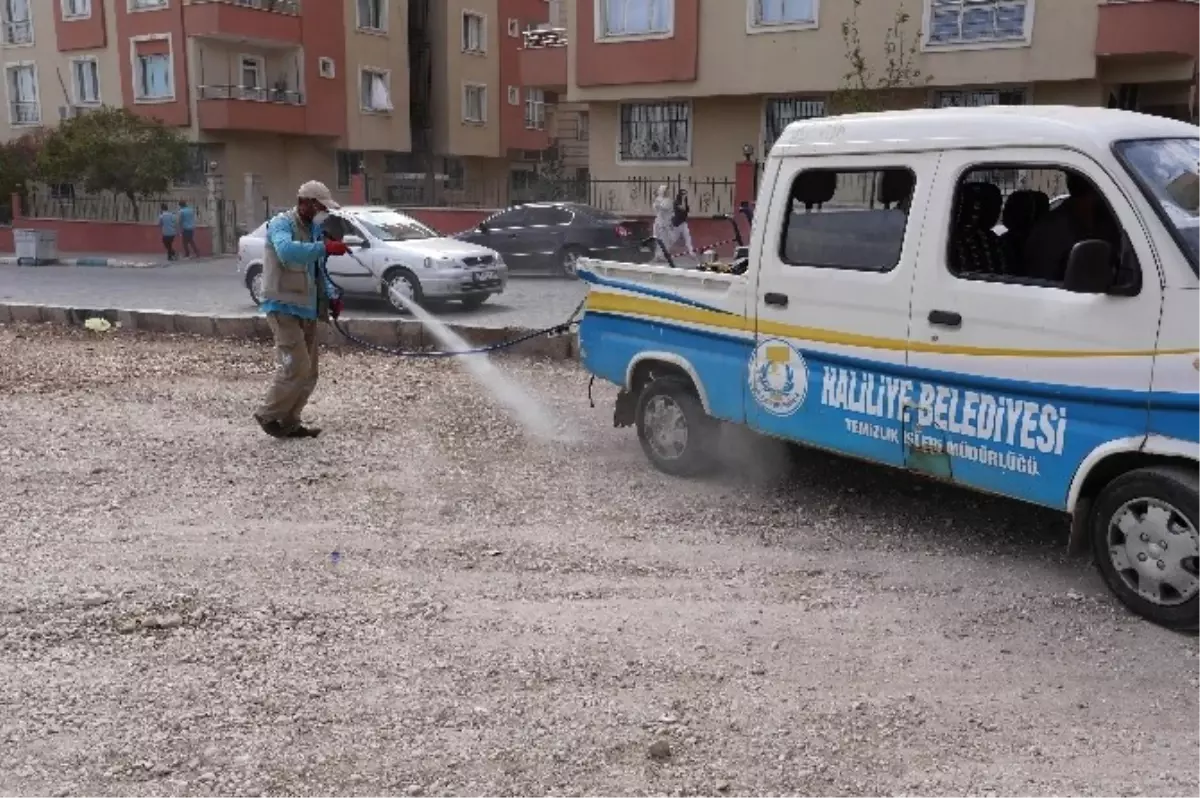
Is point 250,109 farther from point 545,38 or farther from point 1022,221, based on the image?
point 1022,221

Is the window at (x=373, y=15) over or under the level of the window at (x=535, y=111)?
over

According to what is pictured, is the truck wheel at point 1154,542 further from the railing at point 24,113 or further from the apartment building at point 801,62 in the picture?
the railing at point 24,113

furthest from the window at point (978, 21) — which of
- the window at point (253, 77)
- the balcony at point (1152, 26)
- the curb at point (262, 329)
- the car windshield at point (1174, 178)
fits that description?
the window at point (253, 77)

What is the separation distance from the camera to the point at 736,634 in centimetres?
459

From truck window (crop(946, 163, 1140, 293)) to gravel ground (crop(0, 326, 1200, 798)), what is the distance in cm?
150

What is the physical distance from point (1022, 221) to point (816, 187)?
116 cm

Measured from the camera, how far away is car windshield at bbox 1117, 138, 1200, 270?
438 cm

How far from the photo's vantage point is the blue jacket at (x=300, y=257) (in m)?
7.41

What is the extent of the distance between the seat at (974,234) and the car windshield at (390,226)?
12002 millimetres

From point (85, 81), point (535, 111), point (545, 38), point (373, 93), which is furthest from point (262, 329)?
point (535, 111)

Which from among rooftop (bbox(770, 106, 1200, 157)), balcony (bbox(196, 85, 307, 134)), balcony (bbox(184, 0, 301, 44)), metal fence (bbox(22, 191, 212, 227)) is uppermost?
balcony (bbox(184, 0, 301, 44))

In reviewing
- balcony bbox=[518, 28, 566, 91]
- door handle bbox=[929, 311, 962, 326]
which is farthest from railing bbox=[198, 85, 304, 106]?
door handle bbox=[929, 311, 962, 326]

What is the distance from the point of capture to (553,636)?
15.0 feet

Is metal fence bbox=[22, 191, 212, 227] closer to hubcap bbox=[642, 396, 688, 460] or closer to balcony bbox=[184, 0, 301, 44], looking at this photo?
balcony bbox=[184, 0, 301, 44]
